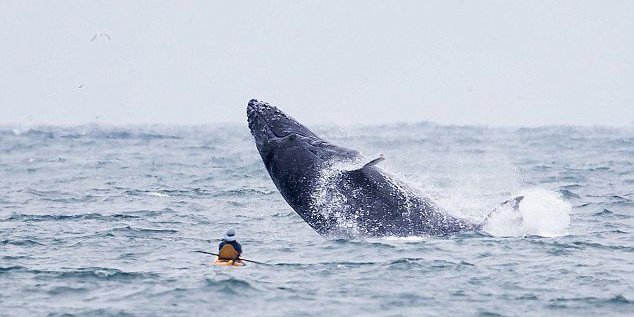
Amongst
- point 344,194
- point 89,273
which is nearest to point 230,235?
point 344,194

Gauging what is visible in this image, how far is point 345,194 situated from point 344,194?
1cm

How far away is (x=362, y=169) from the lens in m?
14.8

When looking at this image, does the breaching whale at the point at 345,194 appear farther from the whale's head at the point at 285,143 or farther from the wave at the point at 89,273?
the wave at the point at 89,273

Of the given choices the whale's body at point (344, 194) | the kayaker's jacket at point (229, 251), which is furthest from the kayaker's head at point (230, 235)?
the whale's body at point (344, 194)

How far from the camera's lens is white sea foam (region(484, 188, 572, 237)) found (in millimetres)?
15938

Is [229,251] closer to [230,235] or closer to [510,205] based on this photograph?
[230,235]

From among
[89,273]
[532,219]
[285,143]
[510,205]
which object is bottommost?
[89,273]

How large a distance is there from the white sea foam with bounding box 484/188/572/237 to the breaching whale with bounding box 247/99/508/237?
3.39ft

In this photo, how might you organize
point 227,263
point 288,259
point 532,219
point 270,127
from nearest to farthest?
1. point 227,263
2. point 288,259
3. point 270,127
4. point 532,219

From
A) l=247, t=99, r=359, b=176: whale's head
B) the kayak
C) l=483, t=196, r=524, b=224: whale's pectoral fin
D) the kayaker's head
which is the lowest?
the kayak

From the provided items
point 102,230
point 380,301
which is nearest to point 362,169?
point 380,301

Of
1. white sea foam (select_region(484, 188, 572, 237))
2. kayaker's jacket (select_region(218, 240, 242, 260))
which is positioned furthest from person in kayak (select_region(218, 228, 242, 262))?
white sea foam (select_region(484, 188, 572, 237))

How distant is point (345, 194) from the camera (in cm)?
1458

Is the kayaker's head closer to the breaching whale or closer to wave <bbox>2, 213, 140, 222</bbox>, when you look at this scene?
the breaching whale
